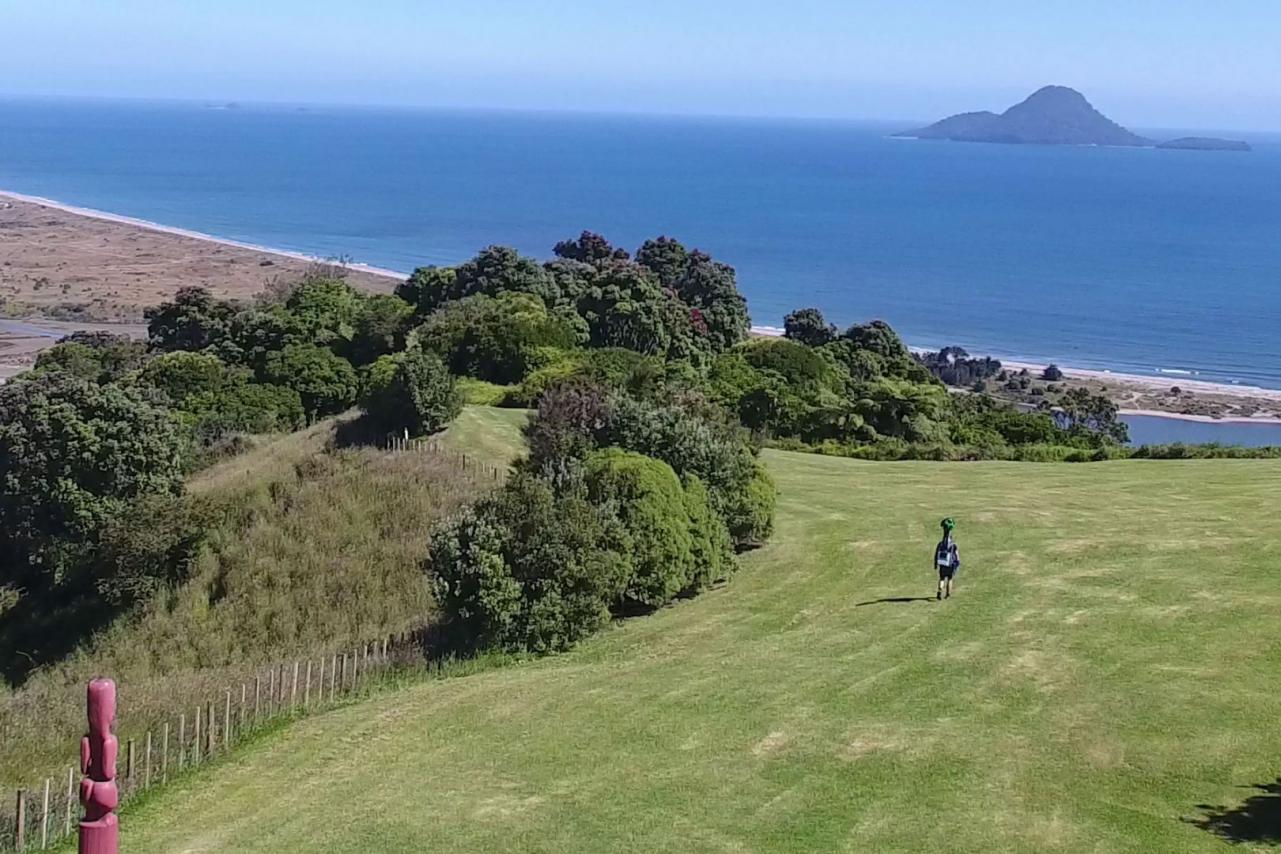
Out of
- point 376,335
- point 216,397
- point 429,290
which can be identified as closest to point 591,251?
point 429,290

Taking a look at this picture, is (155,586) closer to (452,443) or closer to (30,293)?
(452,443)

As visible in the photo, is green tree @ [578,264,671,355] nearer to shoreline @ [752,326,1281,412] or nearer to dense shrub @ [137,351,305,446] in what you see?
dense shrub @ [137,351,305,446]

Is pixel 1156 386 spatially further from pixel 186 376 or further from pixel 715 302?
pixel 186 376

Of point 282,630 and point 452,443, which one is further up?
point 452,443

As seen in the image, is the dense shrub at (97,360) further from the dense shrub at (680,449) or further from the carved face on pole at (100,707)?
the carved face on pole at (100,707)

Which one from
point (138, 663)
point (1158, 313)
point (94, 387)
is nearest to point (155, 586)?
point (138, 663)

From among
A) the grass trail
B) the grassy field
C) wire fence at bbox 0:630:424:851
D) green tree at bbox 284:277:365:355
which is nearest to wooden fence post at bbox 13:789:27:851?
wire fence at bbox 0:630:424:851
